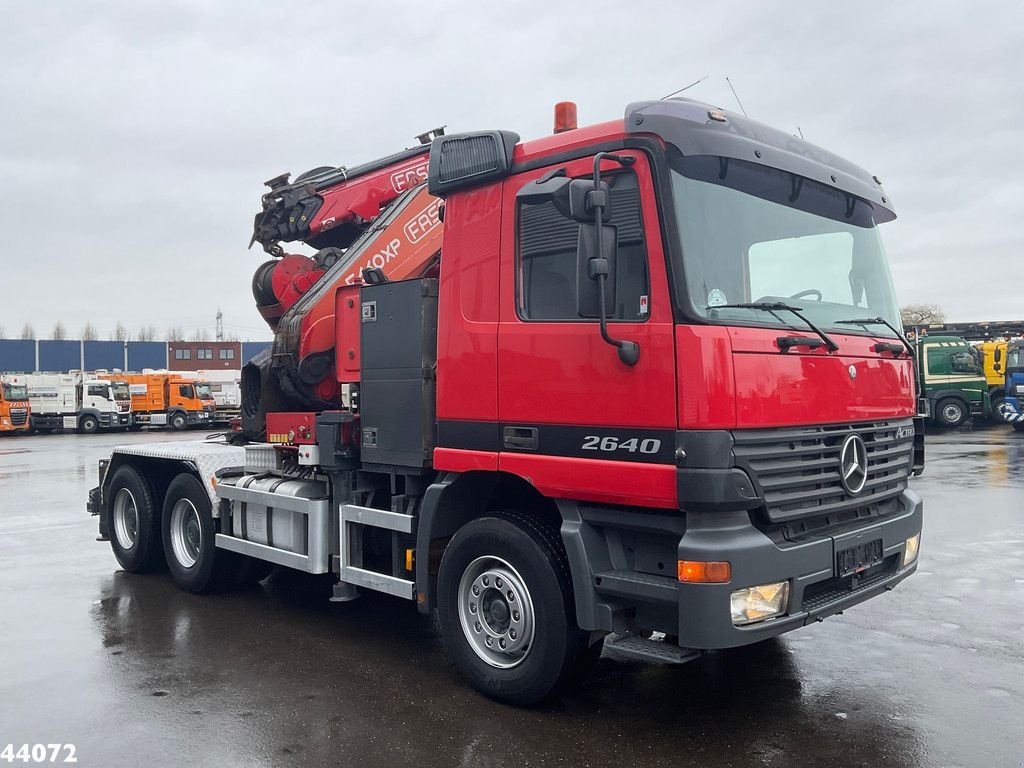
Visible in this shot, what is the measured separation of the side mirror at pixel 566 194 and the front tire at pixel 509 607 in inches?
66.7

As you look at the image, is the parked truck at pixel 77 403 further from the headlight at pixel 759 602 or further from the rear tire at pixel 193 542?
the headlight at pixel 759 602

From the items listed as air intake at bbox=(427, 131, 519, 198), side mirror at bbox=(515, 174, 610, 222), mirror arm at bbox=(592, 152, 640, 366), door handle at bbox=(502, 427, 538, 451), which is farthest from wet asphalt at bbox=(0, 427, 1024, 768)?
air intake at bbox=(427, 131, 519, 198)

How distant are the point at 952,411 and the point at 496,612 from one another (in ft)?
86.3

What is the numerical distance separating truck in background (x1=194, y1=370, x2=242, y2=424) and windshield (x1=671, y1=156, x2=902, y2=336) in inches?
1453

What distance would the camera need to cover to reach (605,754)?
13.6 feet

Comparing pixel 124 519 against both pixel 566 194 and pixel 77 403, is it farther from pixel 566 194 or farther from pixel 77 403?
pixel 77 403

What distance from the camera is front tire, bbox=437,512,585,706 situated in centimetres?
447

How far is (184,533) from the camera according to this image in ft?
25.2

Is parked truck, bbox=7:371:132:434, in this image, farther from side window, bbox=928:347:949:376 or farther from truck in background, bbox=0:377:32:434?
side window, bbox=928:347:949:376

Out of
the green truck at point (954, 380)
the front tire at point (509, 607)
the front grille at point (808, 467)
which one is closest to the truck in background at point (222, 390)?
the green truck at point (954, 380)

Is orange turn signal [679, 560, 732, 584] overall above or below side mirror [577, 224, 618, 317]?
below

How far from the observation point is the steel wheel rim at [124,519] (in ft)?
27.1

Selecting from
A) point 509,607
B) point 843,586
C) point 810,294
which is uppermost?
point 810,294

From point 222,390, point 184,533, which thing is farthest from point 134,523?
point 222,390
